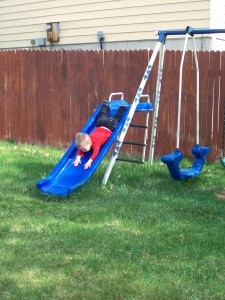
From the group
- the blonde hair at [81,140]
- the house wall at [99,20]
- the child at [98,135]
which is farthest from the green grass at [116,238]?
the house wall at [99,20]

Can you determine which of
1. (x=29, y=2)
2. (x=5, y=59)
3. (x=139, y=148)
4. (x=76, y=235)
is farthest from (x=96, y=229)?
(x=29, y=2)

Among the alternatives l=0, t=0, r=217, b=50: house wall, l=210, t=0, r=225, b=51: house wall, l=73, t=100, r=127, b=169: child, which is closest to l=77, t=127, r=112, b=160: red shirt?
l=73, t=100, r=127, b=169: child

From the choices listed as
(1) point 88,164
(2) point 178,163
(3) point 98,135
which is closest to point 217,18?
(3) point 98,135

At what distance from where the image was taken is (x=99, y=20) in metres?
12.6

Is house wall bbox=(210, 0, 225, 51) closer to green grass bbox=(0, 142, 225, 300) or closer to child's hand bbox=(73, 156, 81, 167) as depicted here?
green grass bbox=(0, 142, 225, 300)

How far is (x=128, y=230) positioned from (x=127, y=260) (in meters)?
0.81

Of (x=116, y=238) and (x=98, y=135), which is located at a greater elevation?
(x=98, y=135)

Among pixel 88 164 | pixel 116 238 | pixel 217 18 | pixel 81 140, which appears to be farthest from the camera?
pixel 217 18

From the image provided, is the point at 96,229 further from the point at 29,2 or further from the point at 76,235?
the point at 29,2

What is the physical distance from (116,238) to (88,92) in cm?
573

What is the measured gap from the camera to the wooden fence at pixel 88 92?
9047 mm

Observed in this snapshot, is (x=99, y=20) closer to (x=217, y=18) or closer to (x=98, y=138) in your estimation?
(x=217, y=18)

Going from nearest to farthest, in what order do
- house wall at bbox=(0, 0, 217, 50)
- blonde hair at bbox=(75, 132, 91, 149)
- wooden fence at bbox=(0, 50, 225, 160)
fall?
blonde hair at bbox=(75, 132, 91, 149) → wooden fence at bbox=(0, 50, 225, 160) → house wall at bbox=(0, 0, 217, 50)

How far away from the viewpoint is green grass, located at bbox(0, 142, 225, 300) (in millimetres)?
4066
